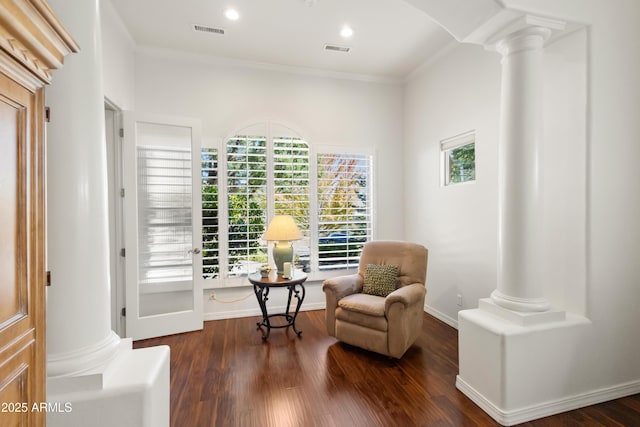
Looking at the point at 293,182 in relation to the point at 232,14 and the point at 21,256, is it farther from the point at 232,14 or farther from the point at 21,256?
the point at 21,256

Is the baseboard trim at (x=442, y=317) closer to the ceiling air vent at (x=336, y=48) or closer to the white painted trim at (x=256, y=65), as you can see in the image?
the white painted trim at (x=256, y=65)

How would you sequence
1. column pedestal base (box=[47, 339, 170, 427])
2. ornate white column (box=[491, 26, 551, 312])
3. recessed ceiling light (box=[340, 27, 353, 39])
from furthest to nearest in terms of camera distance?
recessed ceiling light (box=[340, 27, 353, 39]) → ornate white column (box=[491, 26, 551, 312]) → column pedestal base (box=[47, 339, 170, 427])

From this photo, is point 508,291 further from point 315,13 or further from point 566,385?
point 315,13

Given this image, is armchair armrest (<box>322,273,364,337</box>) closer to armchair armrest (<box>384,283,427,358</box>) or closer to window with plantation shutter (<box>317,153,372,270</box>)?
armchair armrest (<box>384,283,427,358</box>)

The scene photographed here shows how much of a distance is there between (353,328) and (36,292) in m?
2.45

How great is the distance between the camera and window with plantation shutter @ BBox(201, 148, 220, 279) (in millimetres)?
3689

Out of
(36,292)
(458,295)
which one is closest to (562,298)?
(458,295)

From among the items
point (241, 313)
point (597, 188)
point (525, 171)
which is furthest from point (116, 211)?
point (597, 188)

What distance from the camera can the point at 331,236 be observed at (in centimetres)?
420

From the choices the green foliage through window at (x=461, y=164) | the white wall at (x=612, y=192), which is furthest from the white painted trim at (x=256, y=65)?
the white wall at (x=612, y=192)

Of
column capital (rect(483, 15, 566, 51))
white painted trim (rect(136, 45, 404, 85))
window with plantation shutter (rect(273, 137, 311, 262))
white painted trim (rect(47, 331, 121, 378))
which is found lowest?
white painted trim (rect(47, 331, 121, 378))

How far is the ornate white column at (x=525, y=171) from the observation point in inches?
83.4

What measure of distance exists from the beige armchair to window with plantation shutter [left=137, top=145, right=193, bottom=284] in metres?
1.70

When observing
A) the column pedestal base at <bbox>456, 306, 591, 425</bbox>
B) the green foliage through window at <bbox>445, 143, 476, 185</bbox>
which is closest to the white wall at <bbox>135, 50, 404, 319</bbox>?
the green foliage through window at <bbox>445, 143, 476, 185</bbox>
